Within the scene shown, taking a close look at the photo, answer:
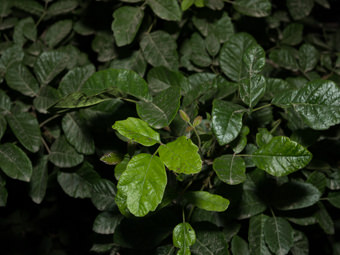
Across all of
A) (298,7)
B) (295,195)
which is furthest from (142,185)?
(298,7)

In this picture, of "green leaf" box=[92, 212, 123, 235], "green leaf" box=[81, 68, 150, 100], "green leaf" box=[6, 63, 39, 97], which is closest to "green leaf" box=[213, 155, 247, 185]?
"green leaf" box=[81, 68, 150, 100]

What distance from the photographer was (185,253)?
2.31 ft

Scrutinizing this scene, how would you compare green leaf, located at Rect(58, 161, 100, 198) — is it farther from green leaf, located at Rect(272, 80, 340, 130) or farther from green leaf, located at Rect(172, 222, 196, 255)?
green leaf, located at Rect(272, 80, 340, 130)

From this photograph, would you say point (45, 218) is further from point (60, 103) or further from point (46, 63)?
point (60, 103)

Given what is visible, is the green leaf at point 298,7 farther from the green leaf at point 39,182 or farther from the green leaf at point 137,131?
the green leaf at point 39,182

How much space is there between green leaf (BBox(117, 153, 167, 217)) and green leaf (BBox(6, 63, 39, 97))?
64 centimetres

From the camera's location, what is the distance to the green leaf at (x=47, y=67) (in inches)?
42.2

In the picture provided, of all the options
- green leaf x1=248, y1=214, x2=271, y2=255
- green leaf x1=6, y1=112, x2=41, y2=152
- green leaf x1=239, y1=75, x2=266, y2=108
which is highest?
green leaf x1=239, y1=75, x2=266, y2=108

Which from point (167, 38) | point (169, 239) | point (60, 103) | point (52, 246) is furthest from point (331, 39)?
point (52, 246)

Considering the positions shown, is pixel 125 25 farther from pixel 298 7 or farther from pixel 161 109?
pixel 298 7

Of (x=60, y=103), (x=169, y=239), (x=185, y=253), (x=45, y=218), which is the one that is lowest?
(x=45, y=218)

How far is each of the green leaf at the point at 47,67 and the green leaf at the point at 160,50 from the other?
0.31 m

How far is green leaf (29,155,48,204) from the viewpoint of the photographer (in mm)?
1068

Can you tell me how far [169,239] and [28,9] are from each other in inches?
42.2
